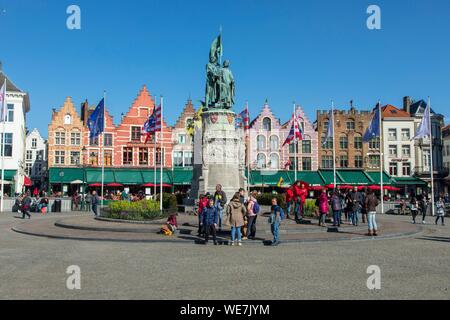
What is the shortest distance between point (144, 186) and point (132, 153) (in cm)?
570

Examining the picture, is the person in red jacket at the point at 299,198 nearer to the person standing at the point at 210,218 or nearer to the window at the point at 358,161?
the person standing at the point at 210,218

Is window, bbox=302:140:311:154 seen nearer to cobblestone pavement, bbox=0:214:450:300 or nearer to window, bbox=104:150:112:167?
window, bbox=104:150:112:167

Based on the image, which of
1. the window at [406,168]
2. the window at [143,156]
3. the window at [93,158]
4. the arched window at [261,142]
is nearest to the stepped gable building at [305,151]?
the arched window at [261,142]

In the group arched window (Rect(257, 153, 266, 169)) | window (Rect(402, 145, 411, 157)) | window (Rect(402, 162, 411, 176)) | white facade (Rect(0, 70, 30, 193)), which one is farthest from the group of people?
window (Rect(402, 145, 411, 157))

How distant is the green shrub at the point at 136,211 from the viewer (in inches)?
826

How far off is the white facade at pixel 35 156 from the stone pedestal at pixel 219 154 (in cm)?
5379

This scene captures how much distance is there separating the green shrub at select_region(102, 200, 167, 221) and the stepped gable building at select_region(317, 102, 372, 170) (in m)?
42.8

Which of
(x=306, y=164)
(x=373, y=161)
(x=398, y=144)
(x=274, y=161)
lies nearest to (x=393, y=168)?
(x=373, y=161)

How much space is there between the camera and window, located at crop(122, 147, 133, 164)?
57188 mm

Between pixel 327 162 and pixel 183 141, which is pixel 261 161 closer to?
pixel 327 162

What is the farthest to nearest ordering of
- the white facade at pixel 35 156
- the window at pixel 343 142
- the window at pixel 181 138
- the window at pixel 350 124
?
the white facade at pixel 35 156 → the window at pixel 350 124 → the window at pixel 343 142 → the window at pixel 181 138

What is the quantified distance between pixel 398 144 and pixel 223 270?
5757 cm
